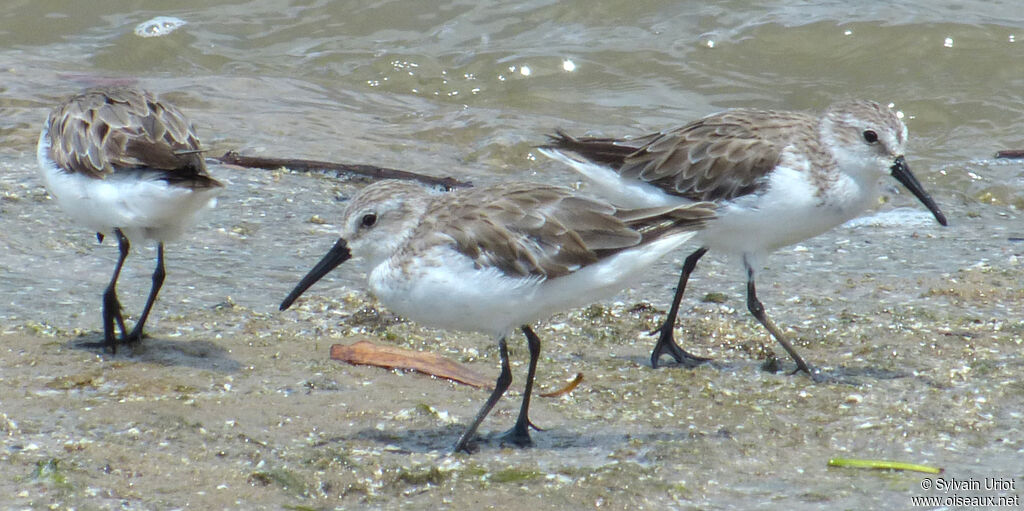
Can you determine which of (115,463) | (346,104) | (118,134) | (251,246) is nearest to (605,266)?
(115,463)

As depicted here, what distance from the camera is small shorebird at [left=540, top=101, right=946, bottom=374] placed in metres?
5.64

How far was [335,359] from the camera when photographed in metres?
5.50

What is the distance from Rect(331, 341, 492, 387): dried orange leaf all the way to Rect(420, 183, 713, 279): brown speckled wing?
948 millimetres

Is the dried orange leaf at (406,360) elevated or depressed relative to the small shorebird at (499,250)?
depressed

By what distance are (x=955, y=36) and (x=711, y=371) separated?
7908 mm

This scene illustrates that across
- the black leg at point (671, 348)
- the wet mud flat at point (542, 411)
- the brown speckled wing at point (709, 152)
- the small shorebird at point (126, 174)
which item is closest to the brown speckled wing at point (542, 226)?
the wet mud flat at point (542, 411)

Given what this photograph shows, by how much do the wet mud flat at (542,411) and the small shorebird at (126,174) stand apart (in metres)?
0.49

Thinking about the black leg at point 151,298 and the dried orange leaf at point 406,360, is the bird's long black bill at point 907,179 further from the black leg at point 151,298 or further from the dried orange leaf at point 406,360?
the black leg at point 151,298

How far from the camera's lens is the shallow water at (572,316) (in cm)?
449

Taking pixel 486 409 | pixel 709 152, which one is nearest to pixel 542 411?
pixel 486 409

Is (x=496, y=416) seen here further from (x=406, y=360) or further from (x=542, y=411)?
(x=406, y=360)

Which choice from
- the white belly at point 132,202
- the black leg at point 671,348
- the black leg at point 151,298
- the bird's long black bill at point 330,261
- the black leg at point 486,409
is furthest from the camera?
the black leg at point 671,348

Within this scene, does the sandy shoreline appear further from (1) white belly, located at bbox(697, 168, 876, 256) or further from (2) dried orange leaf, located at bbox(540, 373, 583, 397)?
(1) white belly, located at bbox(697, 168, 876, 256)

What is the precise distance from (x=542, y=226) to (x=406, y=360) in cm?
122
